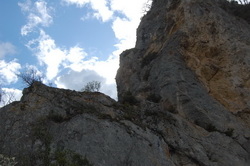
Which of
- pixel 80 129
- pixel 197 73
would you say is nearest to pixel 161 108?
pixel 197 73

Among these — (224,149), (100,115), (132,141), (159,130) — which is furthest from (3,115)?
(224,149)

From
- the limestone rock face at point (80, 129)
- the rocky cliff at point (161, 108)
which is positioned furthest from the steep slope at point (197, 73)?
the limestone rock face at point (80, 129)

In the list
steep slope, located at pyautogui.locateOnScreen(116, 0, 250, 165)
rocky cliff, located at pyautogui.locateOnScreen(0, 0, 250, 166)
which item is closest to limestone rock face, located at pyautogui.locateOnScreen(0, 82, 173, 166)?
rocky cliff, located at pyautogui.locateOnScreen(0, 0, 250, 166)

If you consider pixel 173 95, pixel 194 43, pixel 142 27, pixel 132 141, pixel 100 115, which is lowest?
pixel 132 141

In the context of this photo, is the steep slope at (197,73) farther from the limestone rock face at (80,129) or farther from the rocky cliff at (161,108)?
the limestone rock face at (80,129)

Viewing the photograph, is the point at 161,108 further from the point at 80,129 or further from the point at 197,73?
the point at 80,129

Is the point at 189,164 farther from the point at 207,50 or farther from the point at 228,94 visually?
the point at 207,50

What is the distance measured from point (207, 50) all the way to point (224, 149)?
34.4 feet

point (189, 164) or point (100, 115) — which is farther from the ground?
point (100, 115)

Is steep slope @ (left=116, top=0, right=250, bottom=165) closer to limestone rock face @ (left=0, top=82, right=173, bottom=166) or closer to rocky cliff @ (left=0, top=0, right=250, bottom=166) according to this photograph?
rocky cliff @ (left=0, top=0, right=250, bottom=166)

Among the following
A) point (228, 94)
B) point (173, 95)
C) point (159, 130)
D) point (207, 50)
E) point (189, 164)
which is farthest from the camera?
point (207, 50)

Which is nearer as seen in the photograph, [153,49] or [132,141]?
[132,141]

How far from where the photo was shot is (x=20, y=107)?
18.2m

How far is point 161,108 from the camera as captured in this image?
22016 millimetres
